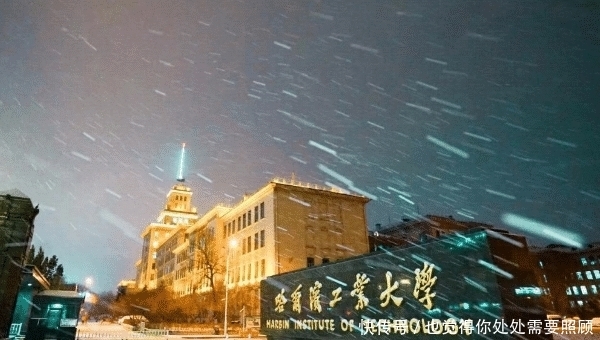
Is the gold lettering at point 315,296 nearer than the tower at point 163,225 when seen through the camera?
Yes

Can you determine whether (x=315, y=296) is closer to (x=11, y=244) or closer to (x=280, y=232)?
(x=11, y=244)

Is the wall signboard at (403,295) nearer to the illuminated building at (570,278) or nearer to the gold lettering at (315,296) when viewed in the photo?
the gold lettering at (315,296)

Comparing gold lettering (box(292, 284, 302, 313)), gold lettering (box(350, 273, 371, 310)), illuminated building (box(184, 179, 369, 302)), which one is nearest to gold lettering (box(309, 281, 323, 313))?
gold lettering (box(292, 284, 302, 313))

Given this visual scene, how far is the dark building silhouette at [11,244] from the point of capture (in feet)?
40.2

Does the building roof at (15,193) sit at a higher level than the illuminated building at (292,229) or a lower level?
lower

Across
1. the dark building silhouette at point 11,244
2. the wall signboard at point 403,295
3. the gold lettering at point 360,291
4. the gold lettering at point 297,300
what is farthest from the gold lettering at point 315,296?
the dark building silhouette at point 11,244

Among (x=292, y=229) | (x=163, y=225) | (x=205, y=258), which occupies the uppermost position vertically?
(x=163, y=225)

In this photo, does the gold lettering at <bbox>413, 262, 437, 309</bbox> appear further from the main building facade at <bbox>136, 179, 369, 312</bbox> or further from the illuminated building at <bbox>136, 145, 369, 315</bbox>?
the illuminated building at <bbox>136, 145, 369, 315</bbox>

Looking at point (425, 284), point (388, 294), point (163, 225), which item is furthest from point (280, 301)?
point (163, 225)

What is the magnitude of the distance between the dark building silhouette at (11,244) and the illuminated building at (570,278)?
73.3 meters

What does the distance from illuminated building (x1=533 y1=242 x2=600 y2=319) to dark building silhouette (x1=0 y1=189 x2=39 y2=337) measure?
73337mm

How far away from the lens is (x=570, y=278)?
69438 mm

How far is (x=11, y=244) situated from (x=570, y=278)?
8250 centimetres

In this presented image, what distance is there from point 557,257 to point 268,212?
59.7 metres
